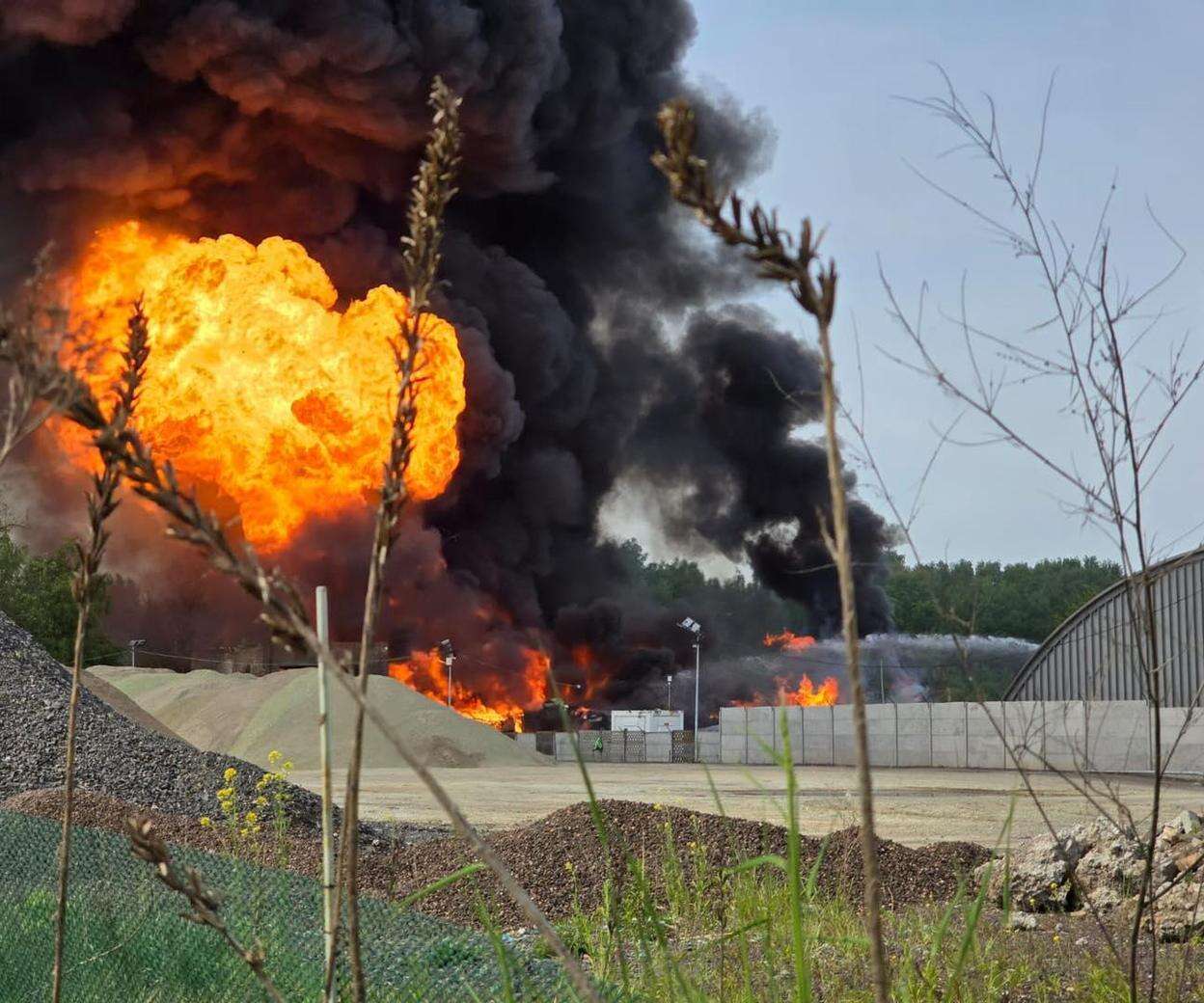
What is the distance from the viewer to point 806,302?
2.61 feet

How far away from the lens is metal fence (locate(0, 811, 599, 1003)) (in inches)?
141

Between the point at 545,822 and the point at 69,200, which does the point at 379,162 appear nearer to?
the point at 69,200

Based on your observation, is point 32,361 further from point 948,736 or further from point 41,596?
point 41,596

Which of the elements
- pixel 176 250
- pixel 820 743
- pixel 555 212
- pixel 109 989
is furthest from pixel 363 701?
pixel 555 212

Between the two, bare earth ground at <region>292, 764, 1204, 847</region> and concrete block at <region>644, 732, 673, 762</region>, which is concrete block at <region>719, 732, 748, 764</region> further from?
bare earth ground at <region>292, 764, 1204, 847</region>

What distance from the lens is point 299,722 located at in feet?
117

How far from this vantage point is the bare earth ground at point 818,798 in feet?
50.3

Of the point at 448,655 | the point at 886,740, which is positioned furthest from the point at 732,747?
the point at 448,655

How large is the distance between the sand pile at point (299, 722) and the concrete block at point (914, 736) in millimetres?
10313

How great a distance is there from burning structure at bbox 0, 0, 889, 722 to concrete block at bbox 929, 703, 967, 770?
12264 mm

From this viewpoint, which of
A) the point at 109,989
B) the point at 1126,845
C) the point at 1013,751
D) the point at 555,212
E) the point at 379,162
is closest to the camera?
the point at 1013,751

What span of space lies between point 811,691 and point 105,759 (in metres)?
52.6

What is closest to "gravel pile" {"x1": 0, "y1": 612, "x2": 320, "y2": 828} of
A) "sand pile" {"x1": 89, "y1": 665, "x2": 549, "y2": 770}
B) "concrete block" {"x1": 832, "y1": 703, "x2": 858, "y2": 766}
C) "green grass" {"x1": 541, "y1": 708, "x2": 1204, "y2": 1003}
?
"green grass" {"x1": 541, "y1": 708, "x2": 1204, "y2": 1003}

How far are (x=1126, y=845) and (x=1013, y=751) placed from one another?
441 centimetres
